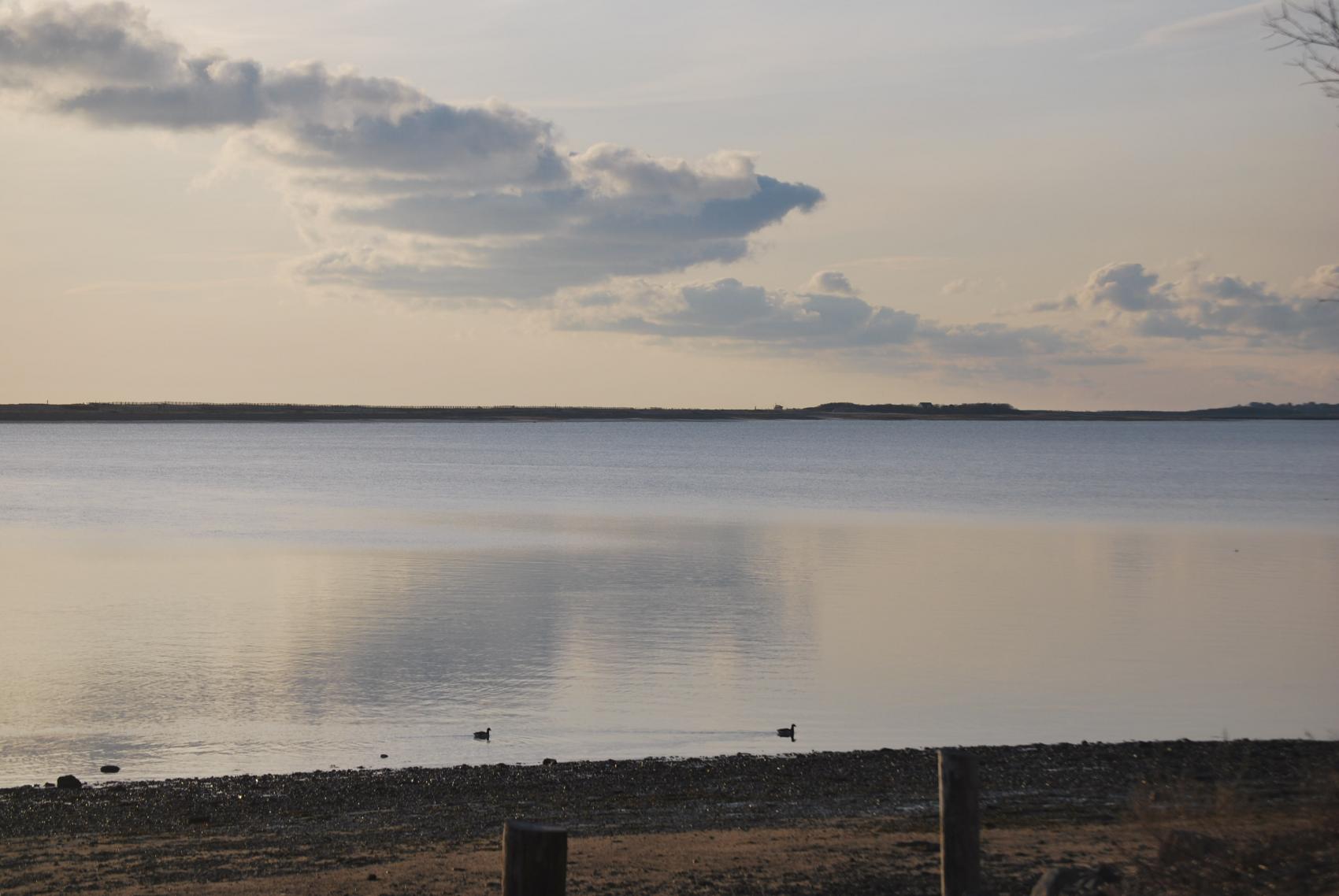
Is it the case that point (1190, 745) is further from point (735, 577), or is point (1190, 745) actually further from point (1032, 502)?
point (1032, 502)

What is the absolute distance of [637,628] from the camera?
27.6 m

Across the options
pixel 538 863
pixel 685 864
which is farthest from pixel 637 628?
pixel 538 863

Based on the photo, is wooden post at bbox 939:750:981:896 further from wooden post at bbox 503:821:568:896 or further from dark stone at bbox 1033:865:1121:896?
wooden post at bbox 503:821:568:896

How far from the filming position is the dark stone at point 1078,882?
28.2ft

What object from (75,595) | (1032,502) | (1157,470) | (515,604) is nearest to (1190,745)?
(515,604)

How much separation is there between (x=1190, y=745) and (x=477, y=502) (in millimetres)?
53654

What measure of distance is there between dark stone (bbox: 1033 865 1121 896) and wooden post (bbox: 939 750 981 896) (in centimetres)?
52

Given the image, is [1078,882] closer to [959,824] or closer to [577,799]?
[959,824]

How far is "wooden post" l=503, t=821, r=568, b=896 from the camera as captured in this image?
602 cm

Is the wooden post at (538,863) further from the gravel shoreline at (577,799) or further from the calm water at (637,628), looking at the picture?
the calm water at (637,628)

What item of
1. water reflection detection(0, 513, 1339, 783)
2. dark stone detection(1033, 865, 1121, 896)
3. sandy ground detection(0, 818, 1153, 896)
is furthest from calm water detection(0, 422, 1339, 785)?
dark stone detection(1033, 865, 1121, 896)

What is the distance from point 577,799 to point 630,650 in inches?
422

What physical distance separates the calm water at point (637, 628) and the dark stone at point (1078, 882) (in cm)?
845

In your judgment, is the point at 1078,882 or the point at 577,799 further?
the point at 577,799
